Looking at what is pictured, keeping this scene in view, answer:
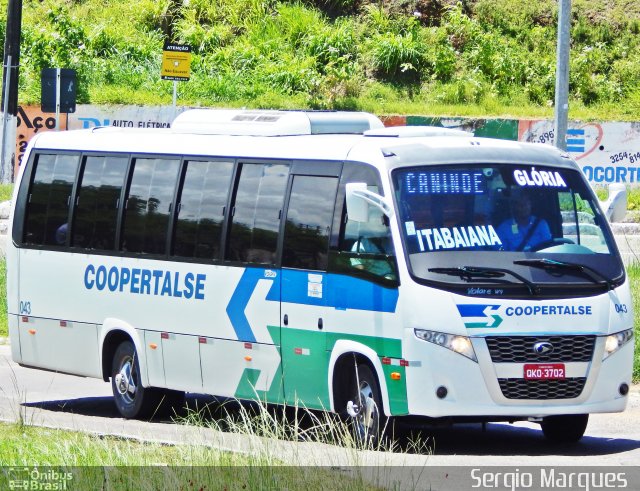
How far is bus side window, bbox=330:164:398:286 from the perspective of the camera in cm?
1057

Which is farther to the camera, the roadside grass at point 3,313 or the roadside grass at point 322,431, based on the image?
the roadside grass at point 3,313

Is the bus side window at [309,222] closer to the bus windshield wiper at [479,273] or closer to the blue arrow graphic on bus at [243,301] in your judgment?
the blue arrow graphic on bus at [243,301]

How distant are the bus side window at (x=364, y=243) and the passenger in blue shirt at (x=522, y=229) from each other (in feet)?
2.92

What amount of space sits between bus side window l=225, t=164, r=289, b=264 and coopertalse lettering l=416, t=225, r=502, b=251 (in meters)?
1.64

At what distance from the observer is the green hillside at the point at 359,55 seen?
36250 mm

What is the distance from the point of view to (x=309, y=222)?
11.4m

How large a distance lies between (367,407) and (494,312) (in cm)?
126

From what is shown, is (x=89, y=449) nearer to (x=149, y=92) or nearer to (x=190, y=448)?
(x=190, y=448)

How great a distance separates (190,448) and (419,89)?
29129 millimetres

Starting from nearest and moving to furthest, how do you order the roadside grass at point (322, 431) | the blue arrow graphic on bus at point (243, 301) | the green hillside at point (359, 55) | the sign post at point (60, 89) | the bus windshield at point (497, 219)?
1. the roadside grass at point (322, 431)
2. the bus windshield at point (497, 219)
3. the blue arrow graphic on bus at point (243, 301)
4. the sign post at point (60, 89)
5. the green hillside at point (359, 55)

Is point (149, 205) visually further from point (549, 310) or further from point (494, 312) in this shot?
point (549, 310)

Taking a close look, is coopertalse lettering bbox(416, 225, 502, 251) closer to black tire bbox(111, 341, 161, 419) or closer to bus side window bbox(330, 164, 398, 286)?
bus side window bbox(330, 164, 398, 286)

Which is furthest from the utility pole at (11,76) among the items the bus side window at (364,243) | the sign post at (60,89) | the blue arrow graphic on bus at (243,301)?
the bus side window at (364,243)

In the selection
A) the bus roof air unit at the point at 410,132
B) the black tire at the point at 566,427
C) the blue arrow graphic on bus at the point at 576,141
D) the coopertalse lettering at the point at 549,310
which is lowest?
the blue arrow graphic on bus at the point at 576,141
